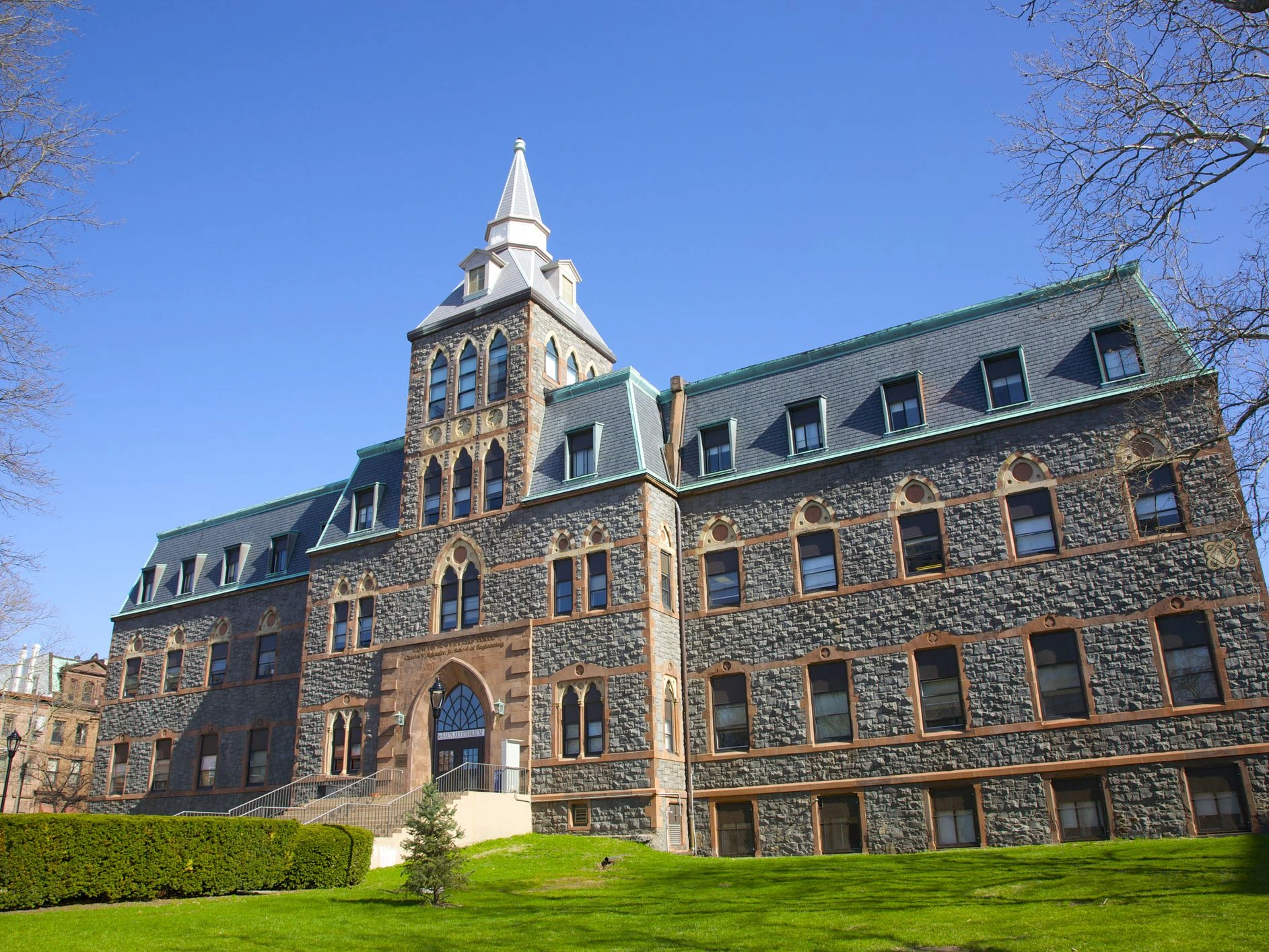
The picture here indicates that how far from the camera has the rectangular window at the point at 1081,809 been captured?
77.5ft

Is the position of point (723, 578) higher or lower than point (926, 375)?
lower

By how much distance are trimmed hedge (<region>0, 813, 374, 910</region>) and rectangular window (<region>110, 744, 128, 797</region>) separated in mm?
22627

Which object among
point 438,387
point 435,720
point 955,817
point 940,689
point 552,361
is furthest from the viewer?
point 438,387

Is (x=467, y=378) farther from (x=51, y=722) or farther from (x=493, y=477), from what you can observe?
(x=51, y=722)

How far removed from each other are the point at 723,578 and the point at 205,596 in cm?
2241

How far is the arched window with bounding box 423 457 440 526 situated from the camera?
34.2 m

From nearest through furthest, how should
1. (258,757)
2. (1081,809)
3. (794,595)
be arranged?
(1081,809)
(794,595)
(258,757)

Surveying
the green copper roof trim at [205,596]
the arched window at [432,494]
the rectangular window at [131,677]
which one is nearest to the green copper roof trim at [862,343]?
the arched window at [432,494]

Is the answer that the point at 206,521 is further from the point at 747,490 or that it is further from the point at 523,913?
the point at 523,913

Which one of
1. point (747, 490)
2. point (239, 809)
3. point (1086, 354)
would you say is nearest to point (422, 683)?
point (239, 809)

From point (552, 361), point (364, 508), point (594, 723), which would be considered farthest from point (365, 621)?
point (552, 361)

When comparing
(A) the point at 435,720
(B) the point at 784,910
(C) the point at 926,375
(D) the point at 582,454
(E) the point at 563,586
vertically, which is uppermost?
(C) the point at 926,375

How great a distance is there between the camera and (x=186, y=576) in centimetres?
4341

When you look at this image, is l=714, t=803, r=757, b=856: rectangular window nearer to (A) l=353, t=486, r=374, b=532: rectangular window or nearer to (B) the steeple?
(A) l=353, t=486, r=374, b=532: rectangular window
